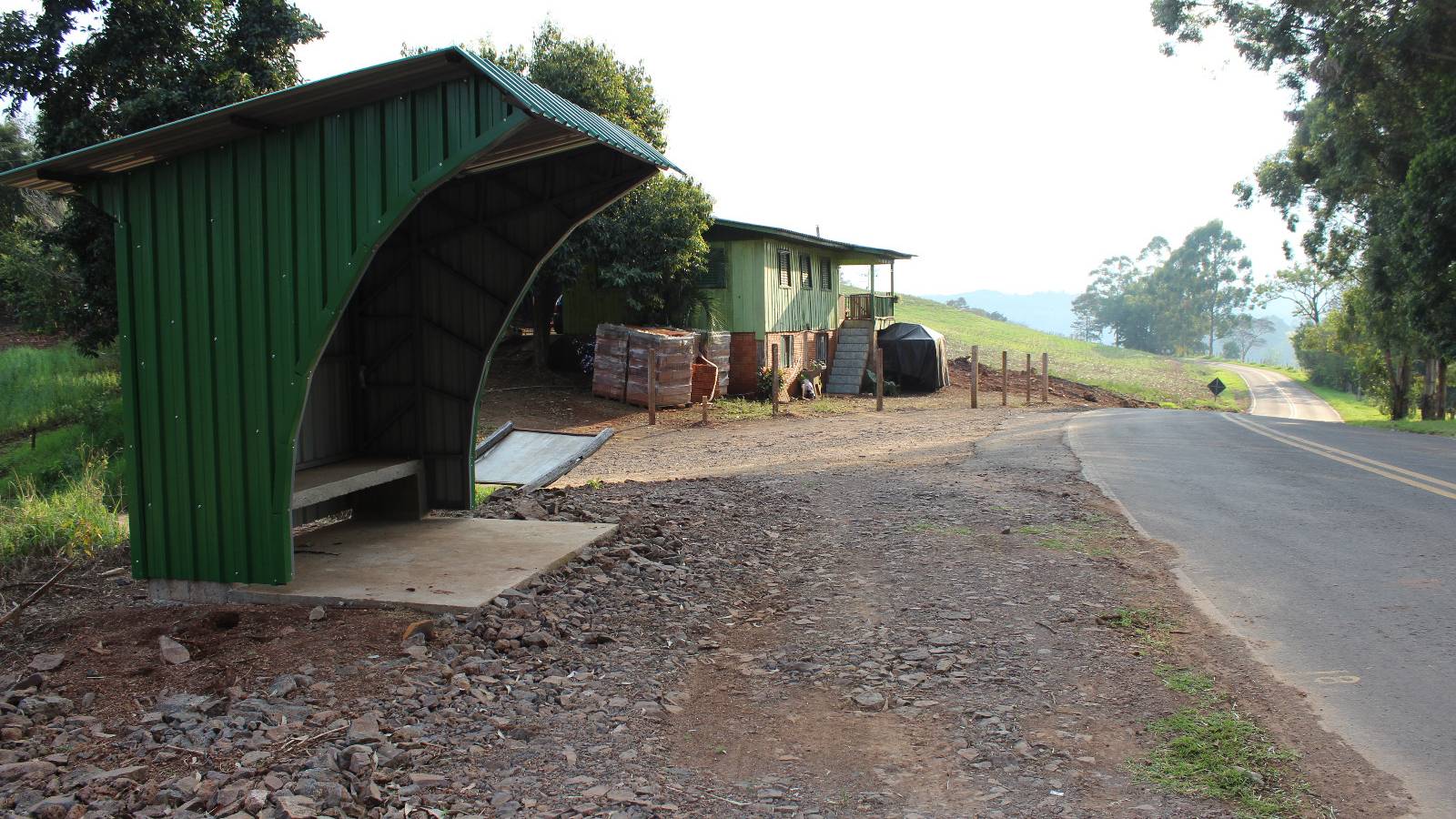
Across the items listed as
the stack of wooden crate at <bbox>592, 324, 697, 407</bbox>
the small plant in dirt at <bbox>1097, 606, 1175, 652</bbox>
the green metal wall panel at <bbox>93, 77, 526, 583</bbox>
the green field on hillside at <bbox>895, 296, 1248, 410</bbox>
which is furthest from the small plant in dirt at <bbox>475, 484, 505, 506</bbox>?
the green field on hillside at <bbox>895, 296, 1248, 410</bbox>

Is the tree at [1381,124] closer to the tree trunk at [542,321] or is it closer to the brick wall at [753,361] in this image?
the brick wall at [753,361]

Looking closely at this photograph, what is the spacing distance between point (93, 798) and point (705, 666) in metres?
2.95

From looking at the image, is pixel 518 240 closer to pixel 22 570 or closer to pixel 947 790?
pixel 22 570

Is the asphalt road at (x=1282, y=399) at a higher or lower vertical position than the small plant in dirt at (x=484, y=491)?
lower

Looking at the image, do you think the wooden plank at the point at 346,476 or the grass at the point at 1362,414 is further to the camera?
the grass at the point at 1362,414

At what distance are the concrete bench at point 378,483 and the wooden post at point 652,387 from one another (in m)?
15.1

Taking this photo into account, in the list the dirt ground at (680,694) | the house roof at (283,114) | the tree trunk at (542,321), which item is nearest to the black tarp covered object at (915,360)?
the tree trunk at (542,321)

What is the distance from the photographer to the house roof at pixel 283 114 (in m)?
5.79

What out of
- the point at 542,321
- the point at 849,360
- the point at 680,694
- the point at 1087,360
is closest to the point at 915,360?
the point at 849,360

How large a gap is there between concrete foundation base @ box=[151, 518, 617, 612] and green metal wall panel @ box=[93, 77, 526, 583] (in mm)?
154

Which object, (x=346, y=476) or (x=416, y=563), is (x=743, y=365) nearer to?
(x=346, y=476)

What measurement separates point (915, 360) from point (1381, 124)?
630 inches

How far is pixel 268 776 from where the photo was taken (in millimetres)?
3902

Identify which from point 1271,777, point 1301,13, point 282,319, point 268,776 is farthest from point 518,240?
point 1301,13
